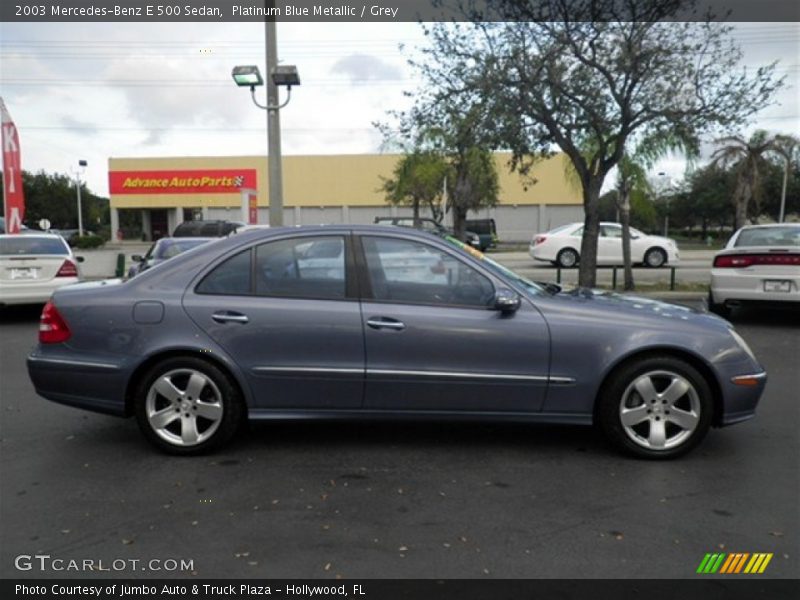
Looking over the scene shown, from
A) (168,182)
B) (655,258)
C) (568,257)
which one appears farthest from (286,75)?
(168,182)

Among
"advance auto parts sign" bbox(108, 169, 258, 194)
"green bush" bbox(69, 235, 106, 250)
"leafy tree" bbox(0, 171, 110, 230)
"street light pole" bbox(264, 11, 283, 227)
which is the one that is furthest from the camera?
"leafy tree" bbox(0, 171, 110, 230)

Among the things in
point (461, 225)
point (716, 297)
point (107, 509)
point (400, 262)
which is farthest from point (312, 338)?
point (461, 225)

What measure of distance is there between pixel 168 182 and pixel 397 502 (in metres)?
50.3

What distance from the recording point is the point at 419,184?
34.7 meters

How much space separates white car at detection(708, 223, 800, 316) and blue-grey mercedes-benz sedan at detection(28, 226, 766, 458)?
5397 millimetres

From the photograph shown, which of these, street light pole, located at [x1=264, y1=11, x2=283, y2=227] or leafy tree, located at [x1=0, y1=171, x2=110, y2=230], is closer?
street light pole, located at [x1=264, y1=11, x2=283, y2=227]

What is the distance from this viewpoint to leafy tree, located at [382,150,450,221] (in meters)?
29.7

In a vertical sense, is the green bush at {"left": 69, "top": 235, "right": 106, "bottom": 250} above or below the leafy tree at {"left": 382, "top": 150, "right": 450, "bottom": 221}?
below

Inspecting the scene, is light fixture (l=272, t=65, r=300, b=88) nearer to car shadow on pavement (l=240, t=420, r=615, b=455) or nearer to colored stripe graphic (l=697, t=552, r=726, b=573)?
car shadow on pavement (l=240, t=420, r=615, b=455)

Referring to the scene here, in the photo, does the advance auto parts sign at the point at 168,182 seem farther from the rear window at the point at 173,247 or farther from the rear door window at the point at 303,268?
the rear door window at the point at 303,268

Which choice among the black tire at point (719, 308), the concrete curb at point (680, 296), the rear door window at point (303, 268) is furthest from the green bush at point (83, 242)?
the rear door window at point (303, 268)

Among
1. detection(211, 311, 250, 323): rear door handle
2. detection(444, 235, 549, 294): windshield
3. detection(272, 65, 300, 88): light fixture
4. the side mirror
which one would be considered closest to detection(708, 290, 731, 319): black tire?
detection(444, 235, 549, 294): windshield

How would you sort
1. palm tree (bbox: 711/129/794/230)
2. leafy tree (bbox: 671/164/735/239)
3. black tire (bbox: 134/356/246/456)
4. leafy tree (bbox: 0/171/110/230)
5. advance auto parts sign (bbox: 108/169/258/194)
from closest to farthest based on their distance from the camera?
black tire (bbox: 134/356/246/456), palm tree (bbox: 711/129/794/230), advance auto parts sign (bbox: 108/169/258/194), leafy tree (bbox: 671/164/735/239), leafy tree (bbox: 0/171/110/230)

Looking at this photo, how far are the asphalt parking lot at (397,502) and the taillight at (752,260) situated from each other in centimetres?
446
